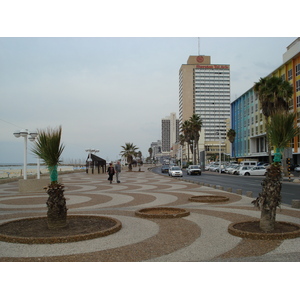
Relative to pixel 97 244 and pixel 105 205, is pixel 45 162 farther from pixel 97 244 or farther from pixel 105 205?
pixel 105 205

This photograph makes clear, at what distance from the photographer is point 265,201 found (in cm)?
705

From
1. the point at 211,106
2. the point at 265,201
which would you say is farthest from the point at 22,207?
the point at 211,106

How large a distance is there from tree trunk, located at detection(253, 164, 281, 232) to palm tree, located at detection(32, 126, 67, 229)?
15.3 feet

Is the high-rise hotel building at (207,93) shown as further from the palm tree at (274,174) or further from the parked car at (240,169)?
the palm tree at (274,174)

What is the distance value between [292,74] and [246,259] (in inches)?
2064

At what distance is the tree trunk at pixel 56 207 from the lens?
7402 millimetres

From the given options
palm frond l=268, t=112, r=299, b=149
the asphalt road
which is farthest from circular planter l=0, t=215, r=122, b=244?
the asphalt road

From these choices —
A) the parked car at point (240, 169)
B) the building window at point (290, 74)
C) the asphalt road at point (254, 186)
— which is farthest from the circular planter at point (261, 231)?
the building window at point (290, 74)

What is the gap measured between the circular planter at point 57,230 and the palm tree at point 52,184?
0.25 meters

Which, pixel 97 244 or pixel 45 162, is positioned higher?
pixel 45 162

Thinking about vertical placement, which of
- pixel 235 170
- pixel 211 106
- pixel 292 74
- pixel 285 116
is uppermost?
pixel 211 106

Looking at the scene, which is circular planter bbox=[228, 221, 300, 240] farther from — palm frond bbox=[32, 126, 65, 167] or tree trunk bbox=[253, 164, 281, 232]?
palm frond bbox=[32, 126, 65, 167]

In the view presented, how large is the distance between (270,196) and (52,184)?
16.5ft

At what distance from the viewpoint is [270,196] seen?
699 centimetres
